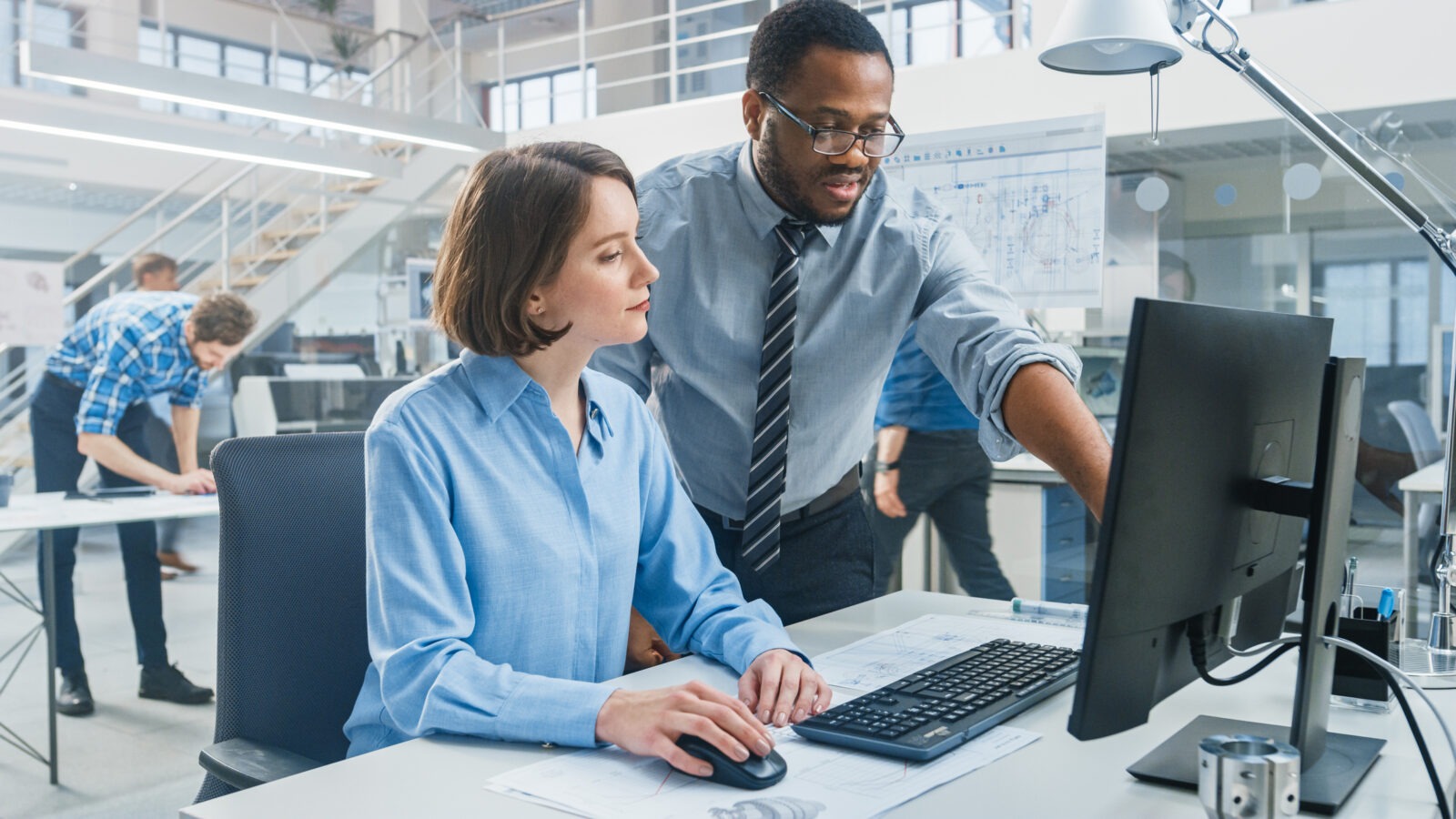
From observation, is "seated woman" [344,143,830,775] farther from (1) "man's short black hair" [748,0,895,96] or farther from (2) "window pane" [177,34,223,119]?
(2) "window pane" [177,34,223,119]

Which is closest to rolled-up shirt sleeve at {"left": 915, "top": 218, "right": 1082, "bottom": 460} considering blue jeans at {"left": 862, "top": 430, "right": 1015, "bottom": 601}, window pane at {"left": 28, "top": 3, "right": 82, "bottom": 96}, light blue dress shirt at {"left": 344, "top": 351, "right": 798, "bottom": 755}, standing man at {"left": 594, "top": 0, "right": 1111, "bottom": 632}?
standing man at {"left": 594, "top": 0, "right": 1111, "bottom": 632}

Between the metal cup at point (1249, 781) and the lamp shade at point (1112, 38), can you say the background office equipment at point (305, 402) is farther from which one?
the metal cup at point (1249, 781)

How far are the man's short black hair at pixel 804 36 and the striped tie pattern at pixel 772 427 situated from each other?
0.25 m

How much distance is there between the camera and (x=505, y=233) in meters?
1.17

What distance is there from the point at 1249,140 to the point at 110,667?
3828 mm

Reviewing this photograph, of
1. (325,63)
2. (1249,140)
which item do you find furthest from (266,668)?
(325,63)

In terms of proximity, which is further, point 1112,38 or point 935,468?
point 935,468

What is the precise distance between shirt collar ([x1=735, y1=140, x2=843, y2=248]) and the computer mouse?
0.91 m

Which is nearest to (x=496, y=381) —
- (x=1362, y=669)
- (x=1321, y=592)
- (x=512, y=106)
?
(x=1321, y=592)

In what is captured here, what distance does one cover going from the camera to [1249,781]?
2.31 feet

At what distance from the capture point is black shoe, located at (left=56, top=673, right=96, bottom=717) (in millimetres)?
3377

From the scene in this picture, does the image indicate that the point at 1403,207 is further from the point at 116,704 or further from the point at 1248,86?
the point at 116,704

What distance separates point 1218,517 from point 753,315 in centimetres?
89

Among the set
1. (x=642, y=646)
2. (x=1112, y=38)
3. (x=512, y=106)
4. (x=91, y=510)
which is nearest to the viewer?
(x=642, y=646)
